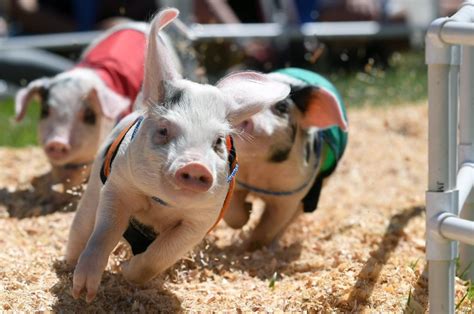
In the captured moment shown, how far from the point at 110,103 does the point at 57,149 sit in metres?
0.37

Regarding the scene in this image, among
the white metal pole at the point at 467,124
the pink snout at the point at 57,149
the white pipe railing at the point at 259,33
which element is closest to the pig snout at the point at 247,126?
the white metal pole at the point at 467,124

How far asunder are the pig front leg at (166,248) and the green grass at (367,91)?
3516 millimetres

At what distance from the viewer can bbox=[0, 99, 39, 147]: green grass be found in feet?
21.7

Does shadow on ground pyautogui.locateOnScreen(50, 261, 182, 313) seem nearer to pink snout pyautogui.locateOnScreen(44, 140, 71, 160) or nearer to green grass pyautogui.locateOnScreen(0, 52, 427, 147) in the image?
pink snout pyautogui.locateOnScreen(44, 140, 71, 160)

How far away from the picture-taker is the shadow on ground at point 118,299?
3.20 m

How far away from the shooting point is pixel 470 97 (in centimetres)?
342

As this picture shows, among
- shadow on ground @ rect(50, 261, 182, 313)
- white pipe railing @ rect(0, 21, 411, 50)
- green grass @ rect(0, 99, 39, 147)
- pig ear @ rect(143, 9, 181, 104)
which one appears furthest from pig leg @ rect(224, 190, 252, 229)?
white pipe railing @ rect(0, 21, 411, 50)

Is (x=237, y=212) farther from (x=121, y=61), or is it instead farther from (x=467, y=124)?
(x=121, y=61)

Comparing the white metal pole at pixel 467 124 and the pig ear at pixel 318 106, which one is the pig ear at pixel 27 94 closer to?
the pig ear at pixel 318 106

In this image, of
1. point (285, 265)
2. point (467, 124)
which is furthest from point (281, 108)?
point (467, 124)

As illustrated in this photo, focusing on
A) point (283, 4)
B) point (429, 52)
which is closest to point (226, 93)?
point (429, 52)

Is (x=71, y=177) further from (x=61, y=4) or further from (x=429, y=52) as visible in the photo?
(x=61, y=4)

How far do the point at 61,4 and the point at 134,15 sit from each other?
3.37 ft

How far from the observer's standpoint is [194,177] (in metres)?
2.76
